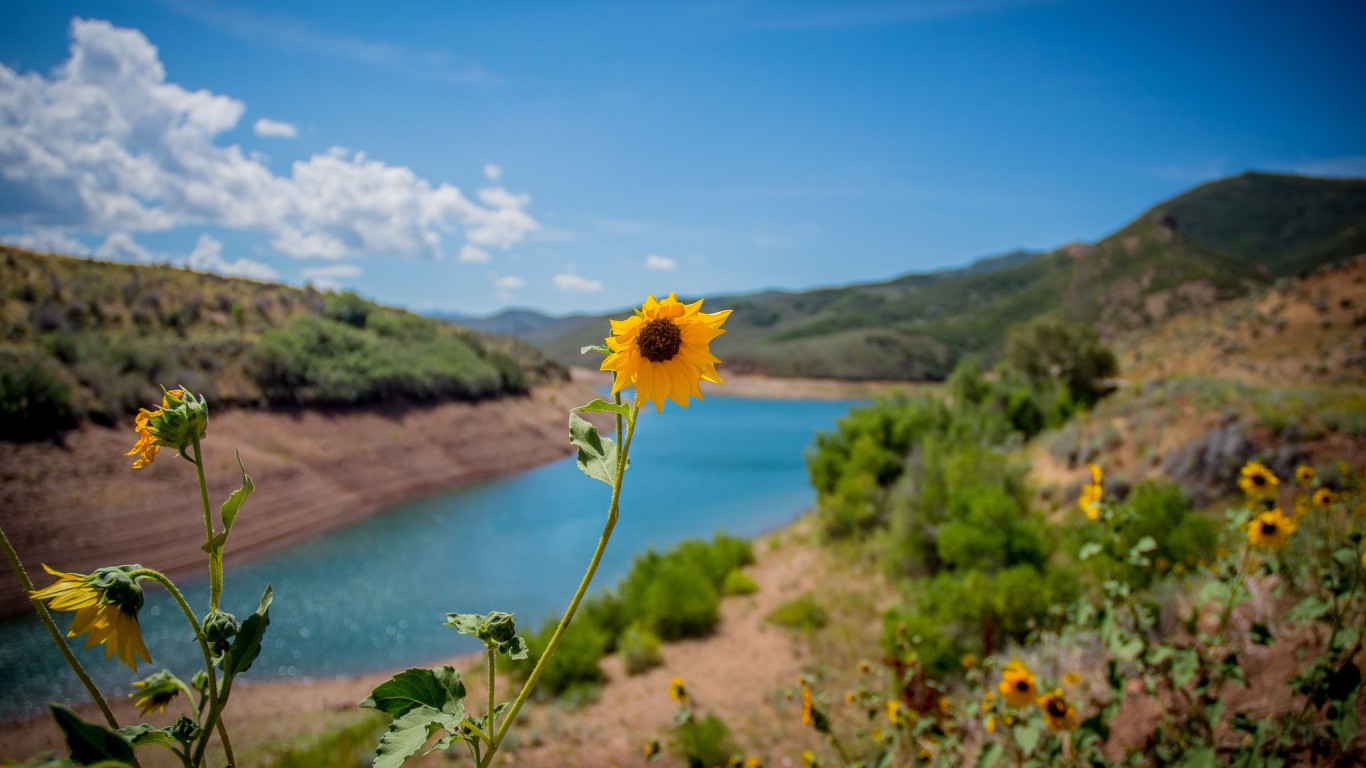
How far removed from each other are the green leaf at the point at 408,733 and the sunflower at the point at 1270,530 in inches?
141

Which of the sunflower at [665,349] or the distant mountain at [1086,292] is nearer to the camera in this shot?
the sunflower at [665,349]

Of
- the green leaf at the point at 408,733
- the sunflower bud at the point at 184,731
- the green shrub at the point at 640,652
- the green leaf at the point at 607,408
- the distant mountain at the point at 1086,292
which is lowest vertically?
the green shrub at the point at 640,652

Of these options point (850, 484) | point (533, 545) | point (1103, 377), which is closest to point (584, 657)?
point (533, 545)

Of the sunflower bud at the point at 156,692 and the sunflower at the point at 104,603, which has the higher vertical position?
the sunflower at the point at 104,603

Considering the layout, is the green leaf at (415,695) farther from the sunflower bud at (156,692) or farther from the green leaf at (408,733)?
the sunflower bud at (156,692)

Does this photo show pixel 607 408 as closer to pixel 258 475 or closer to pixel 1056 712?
pixel 1056 712

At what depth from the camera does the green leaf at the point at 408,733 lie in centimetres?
87

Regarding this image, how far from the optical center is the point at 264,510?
11742 mm

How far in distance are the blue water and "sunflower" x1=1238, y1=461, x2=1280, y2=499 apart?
4.09 metres

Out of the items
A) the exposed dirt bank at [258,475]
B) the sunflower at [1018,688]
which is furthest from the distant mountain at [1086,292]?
the sunflower at [1018,688]

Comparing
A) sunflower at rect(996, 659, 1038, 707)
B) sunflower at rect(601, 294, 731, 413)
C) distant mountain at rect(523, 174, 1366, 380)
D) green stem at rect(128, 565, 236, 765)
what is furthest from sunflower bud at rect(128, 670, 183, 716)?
distant mountain at rect(523, 174, 1366, 380)

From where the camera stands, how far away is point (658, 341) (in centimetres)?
132

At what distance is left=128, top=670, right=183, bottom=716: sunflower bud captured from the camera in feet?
3.28

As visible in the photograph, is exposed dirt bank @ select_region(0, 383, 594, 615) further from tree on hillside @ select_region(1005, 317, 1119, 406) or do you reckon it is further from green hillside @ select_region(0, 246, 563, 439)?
tree on hillside @ select_region(1005, 317, 1119, 406)
